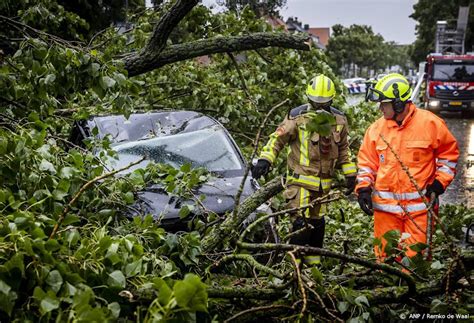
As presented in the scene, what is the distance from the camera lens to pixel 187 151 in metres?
5.40

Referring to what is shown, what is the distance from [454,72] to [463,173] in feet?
39.0

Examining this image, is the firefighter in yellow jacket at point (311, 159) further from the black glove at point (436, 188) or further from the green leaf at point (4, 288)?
the green leaf at point (4, 288)

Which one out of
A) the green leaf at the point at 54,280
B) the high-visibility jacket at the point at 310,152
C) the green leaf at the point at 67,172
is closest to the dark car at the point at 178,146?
the high-visibility jacket at the point at 310,152

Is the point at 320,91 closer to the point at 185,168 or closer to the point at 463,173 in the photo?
the point at 185,168

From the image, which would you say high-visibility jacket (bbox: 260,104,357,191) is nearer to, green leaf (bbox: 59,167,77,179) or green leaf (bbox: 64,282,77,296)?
green leaf (bbox: 59,167,77,179)

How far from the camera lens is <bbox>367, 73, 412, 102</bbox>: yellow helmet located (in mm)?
4422

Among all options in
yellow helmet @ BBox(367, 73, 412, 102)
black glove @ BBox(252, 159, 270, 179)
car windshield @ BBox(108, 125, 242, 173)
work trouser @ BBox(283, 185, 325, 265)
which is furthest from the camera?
car windshield @ BBox(108, 125, 242, 173)

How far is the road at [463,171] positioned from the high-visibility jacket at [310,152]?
1.18m

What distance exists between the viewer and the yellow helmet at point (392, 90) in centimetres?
442

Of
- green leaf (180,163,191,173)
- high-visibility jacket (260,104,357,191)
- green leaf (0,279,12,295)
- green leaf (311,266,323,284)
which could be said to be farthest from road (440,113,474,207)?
green leaf (0,279,12,295)

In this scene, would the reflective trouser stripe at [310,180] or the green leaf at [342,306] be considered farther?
the reflective trouser stripe at [310,180]

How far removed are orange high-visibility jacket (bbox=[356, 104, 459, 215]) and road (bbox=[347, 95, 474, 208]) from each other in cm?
83

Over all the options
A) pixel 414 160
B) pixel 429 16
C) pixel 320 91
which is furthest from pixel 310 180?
pixel 429 16

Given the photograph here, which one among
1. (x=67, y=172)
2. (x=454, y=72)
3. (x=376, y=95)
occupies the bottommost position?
(x=454, y=72)
